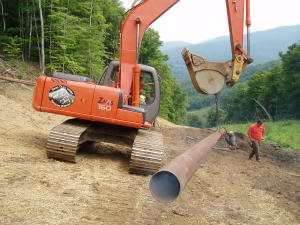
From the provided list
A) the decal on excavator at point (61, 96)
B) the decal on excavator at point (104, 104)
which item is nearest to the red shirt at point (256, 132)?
the decal on excavator at point (104, 104)

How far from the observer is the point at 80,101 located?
718cm

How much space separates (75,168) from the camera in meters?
6.97

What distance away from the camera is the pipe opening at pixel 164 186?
11.2 feet

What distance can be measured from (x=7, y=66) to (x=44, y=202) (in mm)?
17159

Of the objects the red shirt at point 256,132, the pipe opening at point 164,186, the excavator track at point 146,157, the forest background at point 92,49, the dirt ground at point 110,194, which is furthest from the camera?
the forest background at point 92,49

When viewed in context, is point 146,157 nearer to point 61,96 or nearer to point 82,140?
point 82,140

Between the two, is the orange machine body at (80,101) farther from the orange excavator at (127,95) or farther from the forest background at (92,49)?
the forest background at (92,49)

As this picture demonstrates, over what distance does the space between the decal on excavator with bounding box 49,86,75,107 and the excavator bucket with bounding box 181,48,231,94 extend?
2.37 metres

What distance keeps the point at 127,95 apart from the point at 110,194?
273 cm

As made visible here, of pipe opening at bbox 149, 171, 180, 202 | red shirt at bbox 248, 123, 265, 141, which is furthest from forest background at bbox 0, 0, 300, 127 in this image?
red shirt at bbox 248, 123, 265, 141

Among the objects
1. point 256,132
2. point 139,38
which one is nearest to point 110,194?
point 139,38

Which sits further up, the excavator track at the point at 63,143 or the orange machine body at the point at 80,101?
the orange machine body at the point at 80,101

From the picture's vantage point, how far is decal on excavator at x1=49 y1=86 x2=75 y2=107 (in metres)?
7.20

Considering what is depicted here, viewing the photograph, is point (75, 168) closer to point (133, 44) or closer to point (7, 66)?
point (133, 44)
